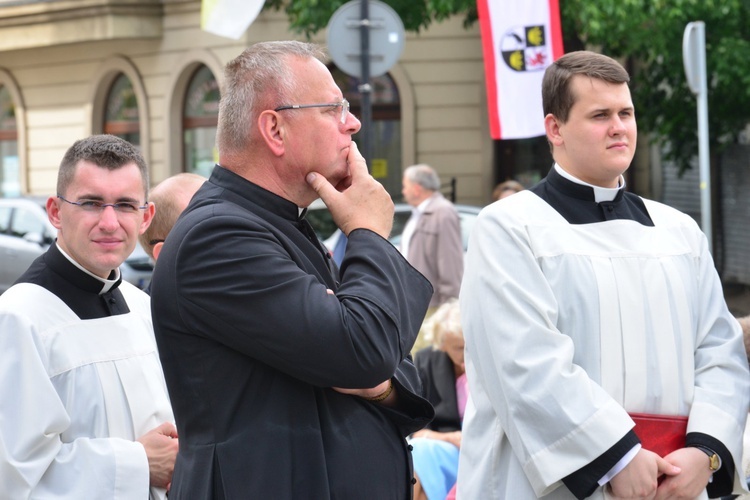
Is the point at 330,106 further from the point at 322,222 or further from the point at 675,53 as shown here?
the point at 675,53

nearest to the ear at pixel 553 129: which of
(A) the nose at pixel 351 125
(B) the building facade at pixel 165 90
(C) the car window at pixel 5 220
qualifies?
(A) the nose at pixel 351 125

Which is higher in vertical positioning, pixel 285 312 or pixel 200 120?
pixel 200 120

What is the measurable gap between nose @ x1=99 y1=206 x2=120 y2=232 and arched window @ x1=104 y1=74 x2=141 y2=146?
19655mm

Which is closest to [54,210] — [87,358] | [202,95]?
[87,358]

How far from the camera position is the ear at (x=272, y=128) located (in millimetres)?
2734

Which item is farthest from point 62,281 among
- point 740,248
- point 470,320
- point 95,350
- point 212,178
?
point 740,248

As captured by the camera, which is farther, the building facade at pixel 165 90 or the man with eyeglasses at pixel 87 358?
the building facade at pixel 165 90

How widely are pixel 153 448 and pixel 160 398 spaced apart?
23 centimetres

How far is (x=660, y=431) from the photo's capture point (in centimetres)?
366

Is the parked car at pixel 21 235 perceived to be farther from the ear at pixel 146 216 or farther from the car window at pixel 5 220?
the ear at pixel 146 216

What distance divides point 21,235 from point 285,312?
571 inches

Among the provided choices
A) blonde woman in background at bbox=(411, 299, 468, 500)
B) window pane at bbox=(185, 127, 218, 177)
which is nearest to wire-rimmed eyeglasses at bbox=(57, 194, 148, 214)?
blonde woman in background at bbox=(411, 299, 468, 500)

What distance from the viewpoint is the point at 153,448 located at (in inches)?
135

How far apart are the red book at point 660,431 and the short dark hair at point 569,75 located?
0.98 meters
